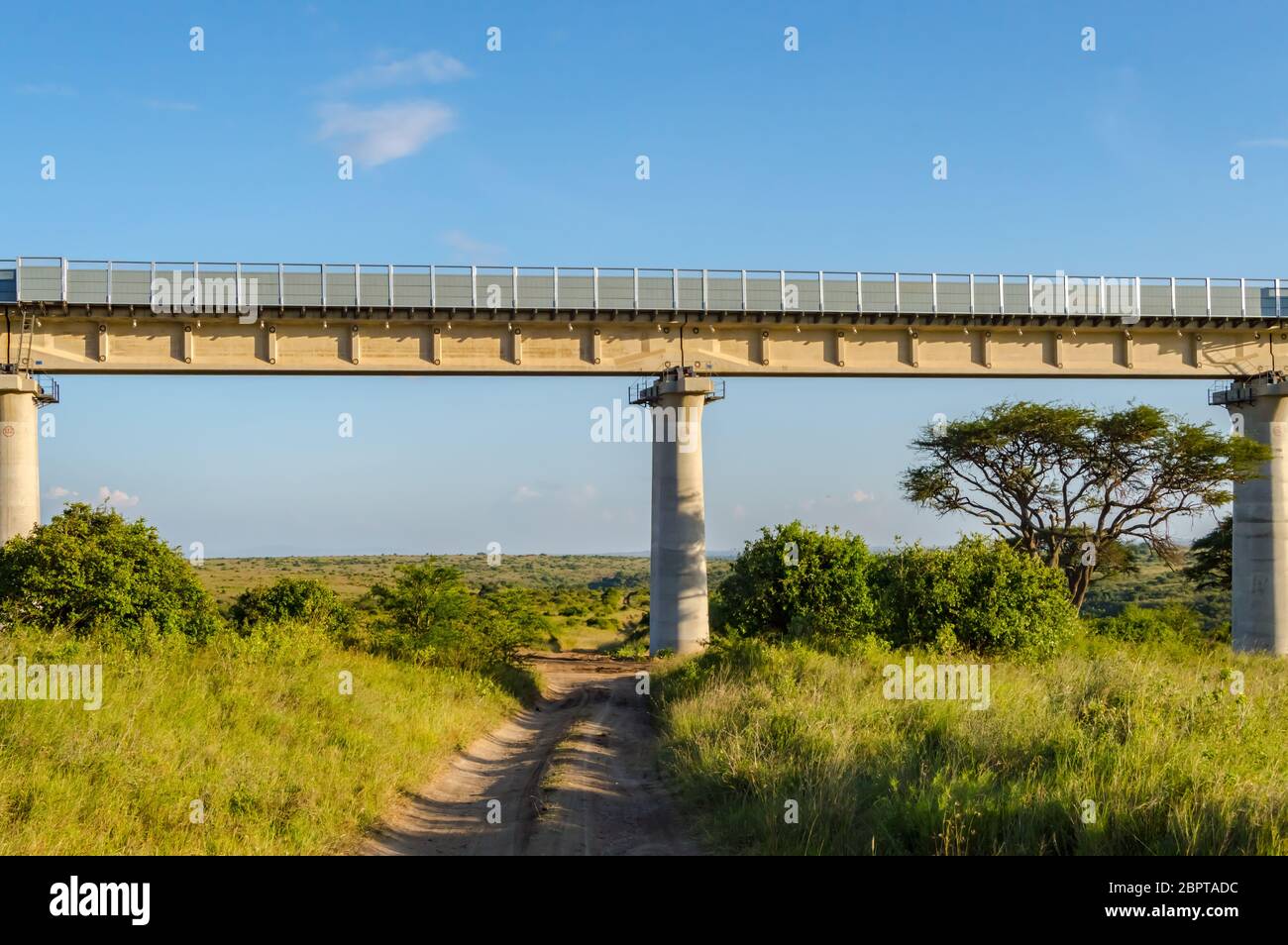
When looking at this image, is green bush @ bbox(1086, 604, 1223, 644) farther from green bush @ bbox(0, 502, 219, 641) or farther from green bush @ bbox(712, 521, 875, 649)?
green bush @ bbox(0, 502, 219, 641)

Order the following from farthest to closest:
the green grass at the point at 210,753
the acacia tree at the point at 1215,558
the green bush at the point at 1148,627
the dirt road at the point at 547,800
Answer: the acacia tree at the point at 1215,558 → the green bush at the point at 1148,627 → the dirt road at the point at 547,800 → the green grass at the point at 210,753

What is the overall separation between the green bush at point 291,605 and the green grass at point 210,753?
39.5ft

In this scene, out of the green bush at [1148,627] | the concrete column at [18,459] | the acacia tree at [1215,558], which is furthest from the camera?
the acacia tree at [1215,558]

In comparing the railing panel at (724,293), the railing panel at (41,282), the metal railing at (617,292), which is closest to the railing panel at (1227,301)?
the metal railing at (617,292)

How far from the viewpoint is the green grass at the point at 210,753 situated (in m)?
9.45

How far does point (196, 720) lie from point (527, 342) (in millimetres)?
23440

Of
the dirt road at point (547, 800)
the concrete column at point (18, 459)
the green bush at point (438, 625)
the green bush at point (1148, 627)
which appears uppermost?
the concrete column at point (18, 459)

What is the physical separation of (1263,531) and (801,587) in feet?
72.3

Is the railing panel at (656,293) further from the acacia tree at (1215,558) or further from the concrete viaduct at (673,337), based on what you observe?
the acacia tree at (1215,558)

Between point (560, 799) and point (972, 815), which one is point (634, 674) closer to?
point (560, 799)

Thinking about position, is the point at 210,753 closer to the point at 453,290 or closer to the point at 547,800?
the point at 547,800
